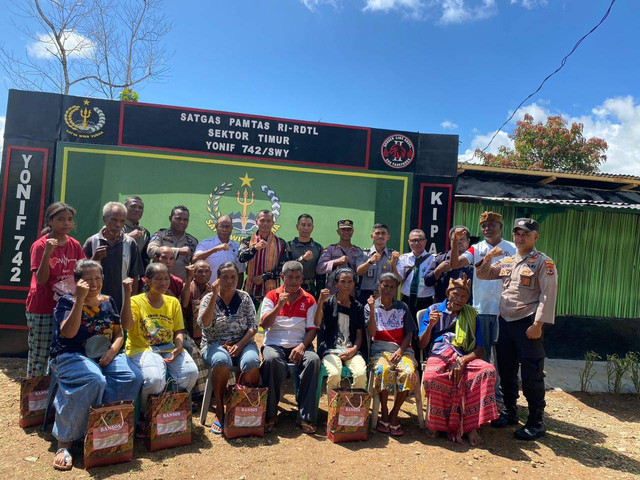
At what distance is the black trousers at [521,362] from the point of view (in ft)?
12.1

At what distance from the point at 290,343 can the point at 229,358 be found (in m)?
0.56

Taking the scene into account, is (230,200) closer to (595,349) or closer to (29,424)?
(29,424)

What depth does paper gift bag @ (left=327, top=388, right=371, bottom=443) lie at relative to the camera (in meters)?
3.41

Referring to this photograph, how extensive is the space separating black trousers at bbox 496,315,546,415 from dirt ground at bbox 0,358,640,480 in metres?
0.33

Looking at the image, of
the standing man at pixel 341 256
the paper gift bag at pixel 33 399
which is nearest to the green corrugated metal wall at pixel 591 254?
the standing man at pixel 341 256

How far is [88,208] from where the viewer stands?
5.21 m

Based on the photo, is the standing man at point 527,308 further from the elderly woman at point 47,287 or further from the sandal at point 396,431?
the elderly woman at point 47,287

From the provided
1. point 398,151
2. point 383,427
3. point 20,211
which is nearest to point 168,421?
point 383,427

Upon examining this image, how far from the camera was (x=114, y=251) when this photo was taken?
396cm

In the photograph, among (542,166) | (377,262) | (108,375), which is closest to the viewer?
(108,375)

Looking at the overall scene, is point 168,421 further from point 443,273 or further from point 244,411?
point 443,273

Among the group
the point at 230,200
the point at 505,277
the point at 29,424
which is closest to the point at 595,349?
the point at 505,277

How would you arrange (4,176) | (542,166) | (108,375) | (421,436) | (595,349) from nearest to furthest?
(108,375) < (421,436) < (4,176) < (595,349) < (542,166)

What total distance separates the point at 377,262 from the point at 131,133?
3.40 meters
